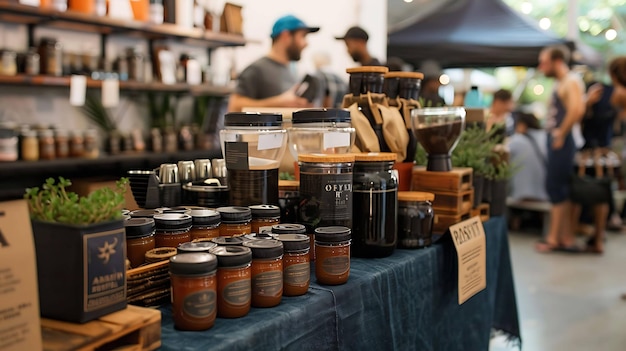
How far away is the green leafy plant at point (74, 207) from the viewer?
942mm

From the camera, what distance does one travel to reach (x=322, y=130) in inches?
65.0

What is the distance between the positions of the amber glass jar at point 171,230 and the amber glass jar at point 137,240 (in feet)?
0.17

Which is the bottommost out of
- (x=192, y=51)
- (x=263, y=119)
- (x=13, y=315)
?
(x=13, y=315)

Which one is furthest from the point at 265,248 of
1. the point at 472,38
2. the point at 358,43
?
the point at 472,38

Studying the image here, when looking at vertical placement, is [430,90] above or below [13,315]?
above

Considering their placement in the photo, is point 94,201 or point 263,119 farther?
point 263,119

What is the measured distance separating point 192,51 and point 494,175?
3406mm

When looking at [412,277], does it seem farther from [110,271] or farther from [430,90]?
[430,90]

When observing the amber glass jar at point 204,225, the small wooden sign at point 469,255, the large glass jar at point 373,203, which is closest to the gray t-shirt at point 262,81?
the small wooden sign at point 469,255

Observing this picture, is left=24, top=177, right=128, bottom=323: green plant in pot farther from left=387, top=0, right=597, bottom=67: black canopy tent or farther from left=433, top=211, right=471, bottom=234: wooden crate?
left=387, top=0, right=597, bottom=67: black canopy tent

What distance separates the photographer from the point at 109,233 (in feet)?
3.16

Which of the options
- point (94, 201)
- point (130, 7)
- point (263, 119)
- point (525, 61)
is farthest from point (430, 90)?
point (94, 201)

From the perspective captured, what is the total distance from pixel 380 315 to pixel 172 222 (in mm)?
567

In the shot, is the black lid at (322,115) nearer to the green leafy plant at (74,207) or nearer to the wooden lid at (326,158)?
the wooden lid at (326,158)
